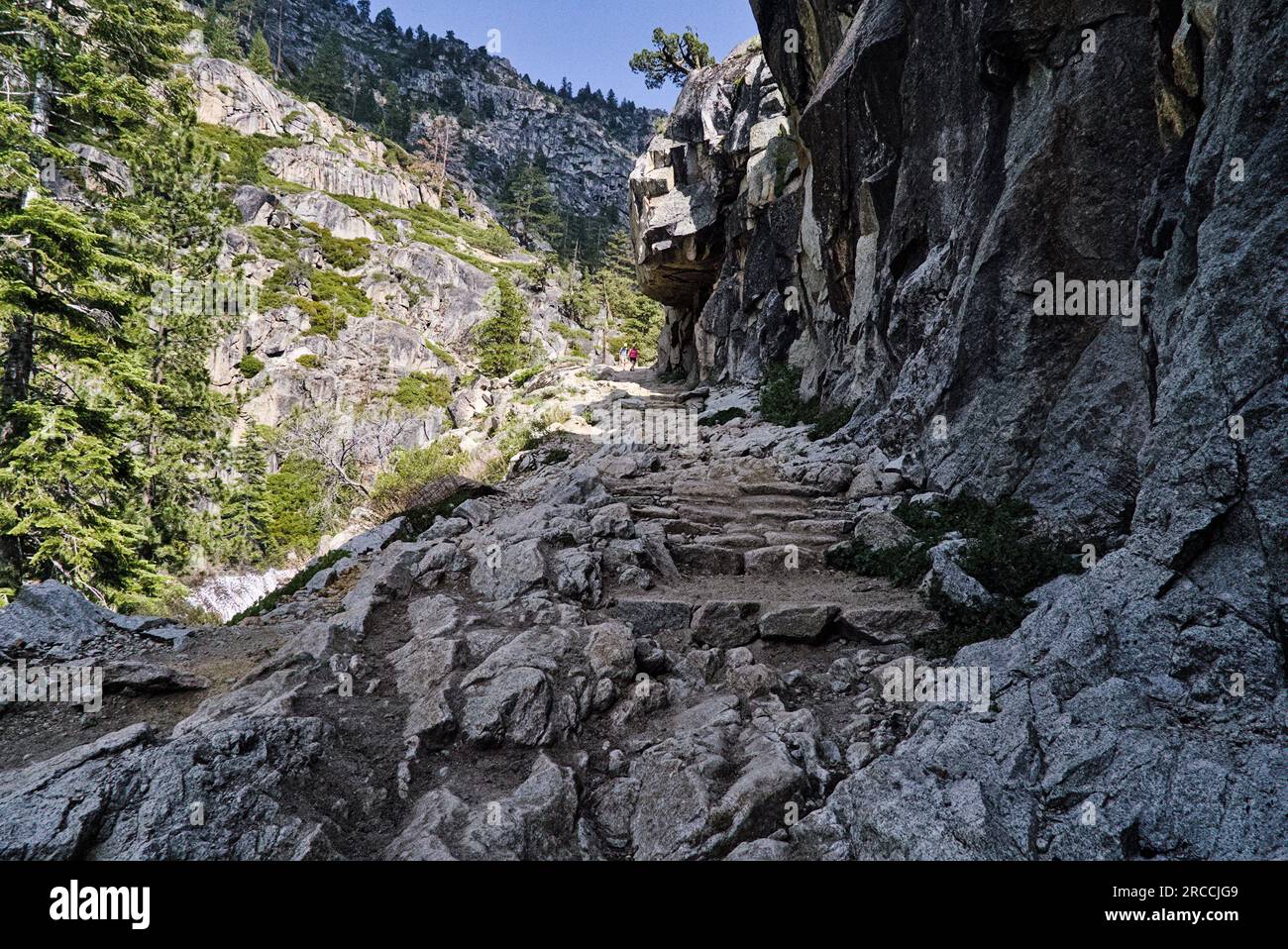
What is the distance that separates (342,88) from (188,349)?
121m

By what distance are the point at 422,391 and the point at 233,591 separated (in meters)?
41.1

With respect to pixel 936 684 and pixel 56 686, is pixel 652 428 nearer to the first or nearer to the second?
pixel 936 684

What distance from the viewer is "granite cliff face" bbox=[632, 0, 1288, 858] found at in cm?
404

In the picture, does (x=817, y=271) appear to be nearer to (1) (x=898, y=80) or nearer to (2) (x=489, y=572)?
(1) (x=898, y=80)

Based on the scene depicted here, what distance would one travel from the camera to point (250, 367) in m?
53.5

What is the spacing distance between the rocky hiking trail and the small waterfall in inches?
283

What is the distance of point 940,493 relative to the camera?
1029 centimetres

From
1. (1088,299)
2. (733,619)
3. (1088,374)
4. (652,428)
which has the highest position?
(1088,299)

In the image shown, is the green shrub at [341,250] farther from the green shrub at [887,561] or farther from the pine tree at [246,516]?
the green shrub at [887,561]

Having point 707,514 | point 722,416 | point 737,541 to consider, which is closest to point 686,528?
point 707,514

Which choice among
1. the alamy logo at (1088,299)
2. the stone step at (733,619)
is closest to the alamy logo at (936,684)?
the stone step at (733,619)

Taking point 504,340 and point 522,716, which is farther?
point 504,340
